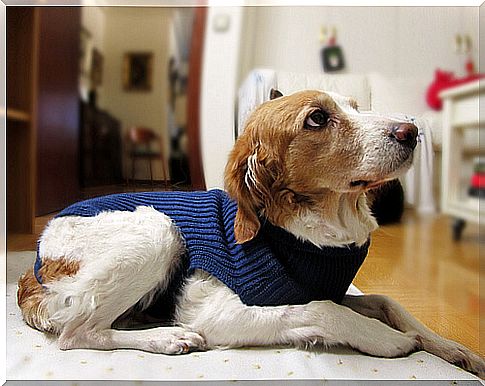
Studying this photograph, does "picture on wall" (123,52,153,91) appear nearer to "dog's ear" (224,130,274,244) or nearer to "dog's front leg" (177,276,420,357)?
"dog's ear" (224,130,274,244)

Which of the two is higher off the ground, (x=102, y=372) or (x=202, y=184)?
(x=202, y=184)

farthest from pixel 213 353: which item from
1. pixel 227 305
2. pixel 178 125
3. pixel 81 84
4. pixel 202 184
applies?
pixel 81 84

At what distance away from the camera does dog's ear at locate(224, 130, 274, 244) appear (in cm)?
113

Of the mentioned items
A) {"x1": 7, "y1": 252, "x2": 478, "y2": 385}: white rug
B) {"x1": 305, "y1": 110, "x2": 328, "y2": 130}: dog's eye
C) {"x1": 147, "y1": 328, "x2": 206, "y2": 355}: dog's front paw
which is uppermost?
{"x1": 305, "y1": 110, "x2": 328, "y2": 130}: dog's eye

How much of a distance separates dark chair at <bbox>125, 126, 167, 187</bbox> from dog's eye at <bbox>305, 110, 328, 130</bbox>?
333 millimetres

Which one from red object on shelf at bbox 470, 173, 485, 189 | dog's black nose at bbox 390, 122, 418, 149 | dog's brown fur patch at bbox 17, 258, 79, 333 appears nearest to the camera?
dog's black nose at bbox 390, 122, 418, 149

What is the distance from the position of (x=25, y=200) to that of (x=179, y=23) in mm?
531

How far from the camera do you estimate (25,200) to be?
1299 mm

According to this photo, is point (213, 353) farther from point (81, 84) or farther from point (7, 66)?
point (7, 66)

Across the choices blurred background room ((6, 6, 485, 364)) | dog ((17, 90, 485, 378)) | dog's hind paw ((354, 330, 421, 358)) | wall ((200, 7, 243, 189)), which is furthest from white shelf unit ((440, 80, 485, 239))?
wall ((200, 7, 243, 189))

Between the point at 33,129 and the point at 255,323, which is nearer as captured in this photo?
the point at 255,323

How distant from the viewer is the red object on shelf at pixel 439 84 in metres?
1.27

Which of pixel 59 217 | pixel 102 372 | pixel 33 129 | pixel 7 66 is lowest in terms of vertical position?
pixel 102 372

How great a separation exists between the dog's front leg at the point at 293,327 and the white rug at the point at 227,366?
0.02 metres
